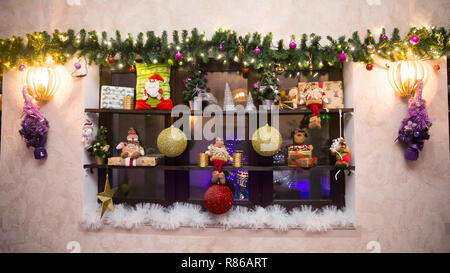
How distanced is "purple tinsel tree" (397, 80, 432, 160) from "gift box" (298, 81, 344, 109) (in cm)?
52

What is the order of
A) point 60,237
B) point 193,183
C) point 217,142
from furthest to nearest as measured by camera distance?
point 193,183 < point 60,237 < point 217,142

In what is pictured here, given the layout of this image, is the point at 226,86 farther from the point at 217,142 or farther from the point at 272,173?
the point at 272,173

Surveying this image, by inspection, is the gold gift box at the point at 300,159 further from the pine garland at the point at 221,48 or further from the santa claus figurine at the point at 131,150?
the santa claus figurine at the point at 131,150

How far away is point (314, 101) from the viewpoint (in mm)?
1947

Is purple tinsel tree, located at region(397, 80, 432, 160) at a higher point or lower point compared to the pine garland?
lower

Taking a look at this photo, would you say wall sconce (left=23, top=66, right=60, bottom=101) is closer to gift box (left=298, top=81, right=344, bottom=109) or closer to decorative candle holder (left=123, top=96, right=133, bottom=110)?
decorative candle holder (left=123, top=96, right=133, bottom=110)

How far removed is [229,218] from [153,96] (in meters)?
1.30

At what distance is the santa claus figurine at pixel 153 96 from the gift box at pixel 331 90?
128 centimetres

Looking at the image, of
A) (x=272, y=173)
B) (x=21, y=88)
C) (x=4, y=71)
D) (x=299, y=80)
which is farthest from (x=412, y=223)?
(x=4, y=71)

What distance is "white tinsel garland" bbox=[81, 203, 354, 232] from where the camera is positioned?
2.02 m

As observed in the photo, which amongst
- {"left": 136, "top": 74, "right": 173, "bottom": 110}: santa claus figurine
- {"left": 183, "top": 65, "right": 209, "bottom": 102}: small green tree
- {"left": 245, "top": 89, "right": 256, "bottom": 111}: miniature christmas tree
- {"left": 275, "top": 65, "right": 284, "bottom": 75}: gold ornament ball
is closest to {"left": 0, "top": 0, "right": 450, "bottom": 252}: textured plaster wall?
{"left": 275, "top": 65, "right": 284, "bottom": 75}: gold ornament ball

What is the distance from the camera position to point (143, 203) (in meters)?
2.23

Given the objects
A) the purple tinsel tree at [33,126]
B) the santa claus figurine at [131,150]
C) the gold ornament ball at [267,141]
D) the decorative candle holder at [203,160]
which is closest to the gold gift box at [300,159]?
the gold ornament ball at [267,141]

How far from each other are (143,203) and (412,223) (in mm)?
2467
